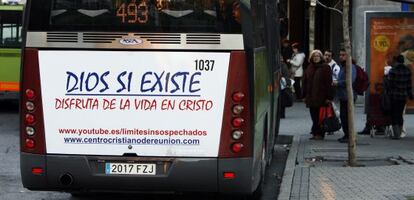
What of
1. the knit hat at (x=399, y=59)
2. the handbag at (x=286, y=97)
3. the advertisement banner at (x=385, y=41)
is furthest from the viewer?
the handbag at (x=286, y=97)

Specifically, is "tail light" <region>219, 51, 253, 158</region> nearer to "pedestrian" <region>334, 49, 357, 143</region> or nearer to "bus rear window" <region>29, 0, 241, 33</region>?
"bus rear window" <region>29, 0, 241, 33</region>

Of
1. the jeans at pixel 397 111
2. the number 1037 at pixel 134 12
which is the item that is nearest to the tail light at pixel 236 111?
the number 1037 at pixel 134 12

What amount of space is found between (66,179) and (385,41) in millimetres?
9136

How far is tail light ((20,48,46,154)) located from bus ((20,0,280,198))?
0.01m

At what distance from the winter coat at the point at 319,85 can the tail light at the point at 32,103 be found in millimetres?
8093

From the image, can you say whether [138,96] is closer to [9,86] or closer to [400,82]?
[400,82]

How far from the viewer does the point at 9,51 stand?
20.9 m

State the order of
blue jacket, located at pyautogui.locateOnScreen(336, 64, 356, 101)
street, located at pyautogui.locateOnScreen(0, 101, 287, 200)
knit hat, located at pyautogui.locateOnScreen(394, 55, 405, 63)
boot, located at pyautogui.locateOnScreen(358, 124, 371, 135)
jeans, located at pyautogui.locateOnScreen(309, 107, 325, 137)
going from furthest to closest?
boot, located at pyautogui.locateOnScreen(358, 124, 371, 135), jeans, located at pyautogui.locateOnScreen(309, 107, 325, 137), blue jacket, located at pyautogui.locateOnScreen(336, 64, 356, 101), knit hat, located at pyautogui.locateOnScreen(394, 55, 405, 63), street, located at pyautogui.locateOnScreen(0, 101, 287, 200)

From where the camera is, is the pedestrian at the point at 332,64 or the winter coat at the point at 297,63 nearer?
the pedestrian at the point at 332,64

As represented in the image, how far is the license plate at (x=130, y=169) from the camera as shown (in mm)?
7945

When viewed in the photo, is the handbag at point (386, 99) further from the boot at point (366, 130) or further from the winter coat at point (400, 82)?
the boot at point (366, 130)

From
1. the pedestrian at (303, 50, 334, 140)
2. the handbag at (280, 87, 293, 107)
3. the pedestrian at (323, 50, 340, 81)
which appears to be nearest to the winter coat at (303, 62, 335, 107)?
the pedestrian at (303, 50, 334, 140)

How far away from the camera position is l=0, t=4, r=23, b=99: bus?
68.6 feet

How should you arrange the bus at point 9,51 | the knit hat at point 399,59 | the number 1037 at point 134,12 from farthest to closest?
the bus at point 9,51
the knit hat at point 399,59
the number 1037 at point 134,12
